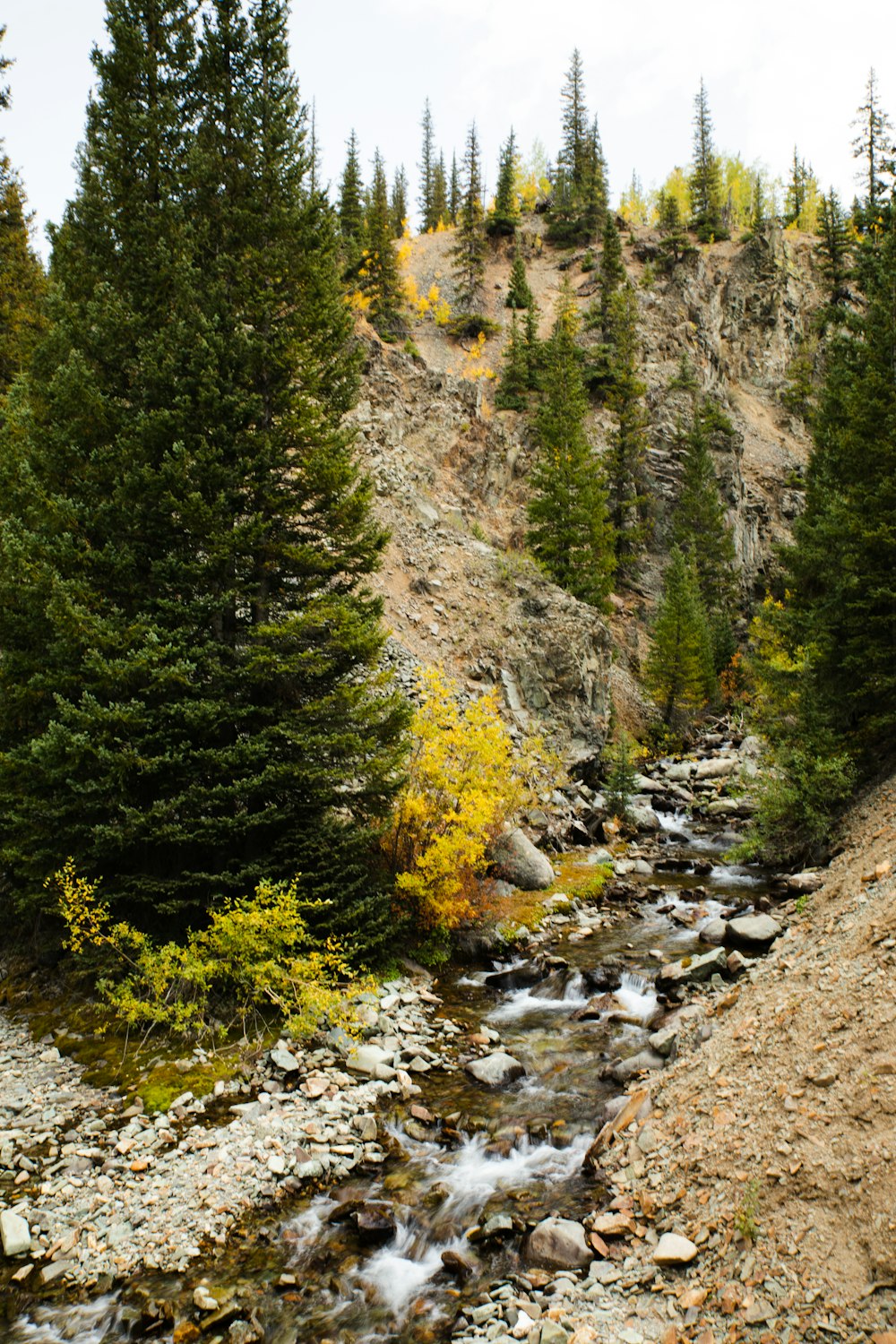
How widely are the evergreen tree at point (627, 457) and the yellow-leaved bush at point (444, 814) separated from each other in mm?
34774

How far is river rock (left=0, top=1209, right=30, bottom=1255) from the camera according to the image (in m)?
7.26

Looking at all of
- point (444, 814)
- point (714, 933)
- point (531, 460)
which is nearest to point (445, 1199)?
point (444, 814)

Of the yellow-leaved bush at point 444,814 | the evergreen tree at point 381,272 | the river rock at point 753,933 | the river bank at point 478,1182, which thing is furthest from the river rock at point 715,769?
the evergreen tree at point 381,272

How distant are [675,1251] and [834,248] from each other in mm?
90052

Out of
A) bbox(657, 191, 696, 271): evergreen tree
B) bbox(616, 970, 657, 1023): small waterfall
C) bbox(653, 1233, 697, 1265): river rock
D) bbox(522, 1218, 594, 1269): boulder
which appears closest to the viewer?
bbox(653, 1233, 697, 1265): river rock

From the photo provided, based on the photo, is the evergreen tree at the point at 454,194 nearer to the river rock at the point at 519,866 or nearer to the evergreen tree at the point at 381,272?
the evergreen tree at the point at 381,272

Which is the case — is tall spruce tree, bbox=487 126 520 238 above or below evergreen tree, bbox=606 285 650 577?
above

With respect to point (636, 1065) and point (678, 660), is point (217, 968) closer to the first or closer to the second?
point (636, 1065)

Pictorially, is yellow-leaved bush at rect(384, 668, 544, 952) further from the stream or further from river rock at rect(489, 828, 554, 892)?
river rock at rect(489, 828, 554, 892)

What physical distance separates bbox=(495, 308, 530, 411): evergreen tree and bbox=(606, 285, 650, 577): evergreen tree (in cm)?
695

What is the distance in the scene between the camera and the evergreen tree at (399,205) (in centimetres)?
8525

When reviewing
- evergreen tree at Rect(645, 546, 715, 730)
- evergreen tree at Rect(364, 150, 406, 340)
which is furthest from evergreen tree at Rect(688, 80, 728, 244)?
evergreen tree at Rect(645, 546, 715, 730)

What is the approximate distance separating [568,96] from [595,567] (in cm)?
8829

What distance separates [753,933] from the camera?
14.9 meters
